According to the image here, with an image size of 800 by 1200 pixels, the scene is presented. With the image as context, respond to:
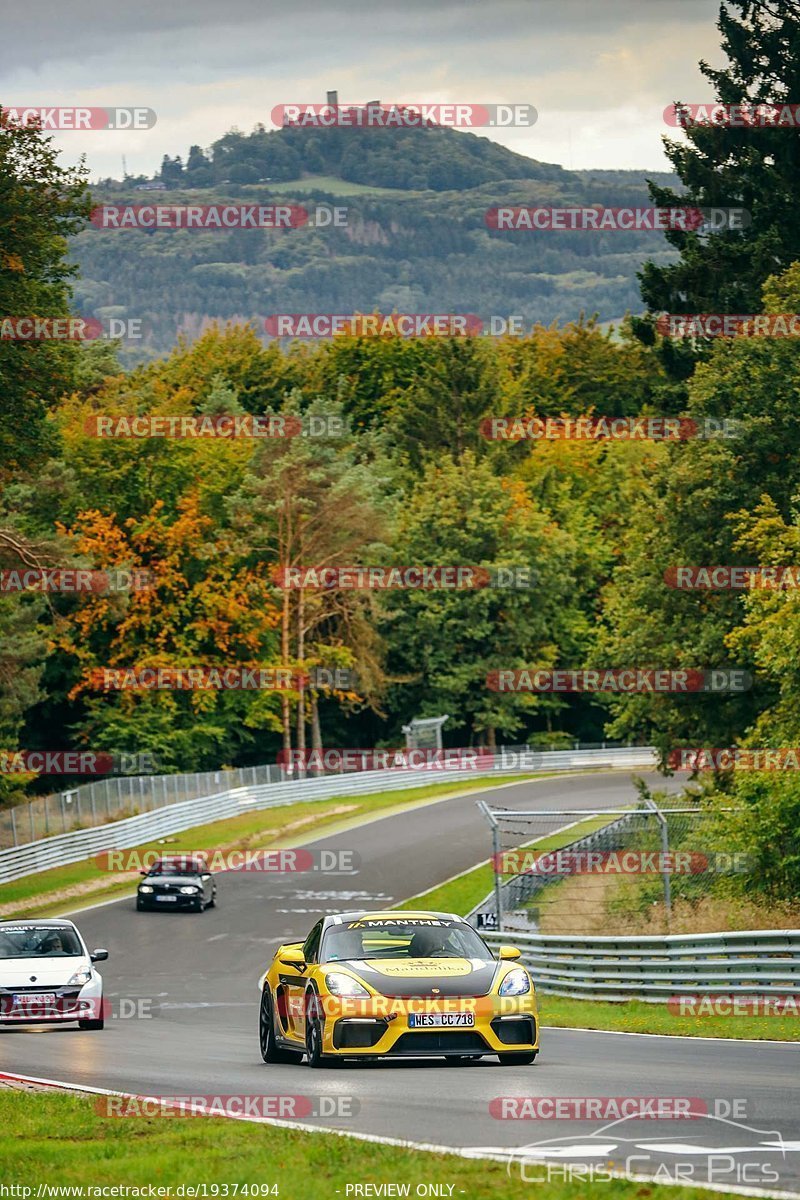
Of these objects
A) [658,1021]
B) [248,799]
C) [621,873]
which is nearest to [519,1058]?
[658,1021]

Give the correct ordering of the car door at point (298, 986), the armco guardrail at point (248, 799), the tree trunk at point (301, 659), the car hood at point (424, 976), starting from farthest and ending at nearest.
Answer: the tree trunk at point (301, 659)
the armco guardrail at point (248, 799)
the car door at point (298, 986)
the car hood at point (424, 976)

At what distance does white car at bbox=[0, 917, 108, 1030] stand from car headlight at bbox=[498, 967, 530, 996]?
813 centimetres

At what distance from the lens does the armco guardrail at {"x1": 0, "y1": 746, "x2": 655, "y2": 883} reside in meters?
52.8

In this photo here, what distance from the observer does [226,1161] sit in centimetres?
915

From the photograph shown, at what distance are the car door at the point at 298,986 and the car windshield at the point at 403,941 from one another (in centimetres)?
16

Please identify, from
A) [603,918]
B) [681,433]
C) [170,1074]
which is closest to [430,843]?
[681,433]

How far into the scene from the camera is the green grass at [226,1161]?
831 centimetres

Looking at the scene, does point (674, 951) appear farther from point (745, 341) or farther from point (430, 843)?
point (430, 843)

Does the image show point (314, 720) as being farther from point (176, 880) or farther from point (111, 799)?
point (176, 880)

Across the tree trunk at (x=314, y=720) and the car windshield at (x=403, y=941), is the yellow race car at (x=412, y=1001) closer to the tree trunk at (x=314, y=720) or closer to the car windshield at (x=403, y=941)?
the car windshield at (x=403, y=941)

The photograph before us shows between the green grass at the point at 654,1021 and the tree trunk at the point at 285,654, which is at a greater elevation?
the green grass at the point at 654,1021

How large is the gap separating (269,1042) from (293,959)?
86cm

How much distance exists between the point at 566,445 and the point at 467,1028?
301ft

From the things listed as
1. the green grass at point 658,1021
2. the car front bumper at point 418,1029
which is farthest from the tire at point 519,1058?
the green grass at point 658,1021
